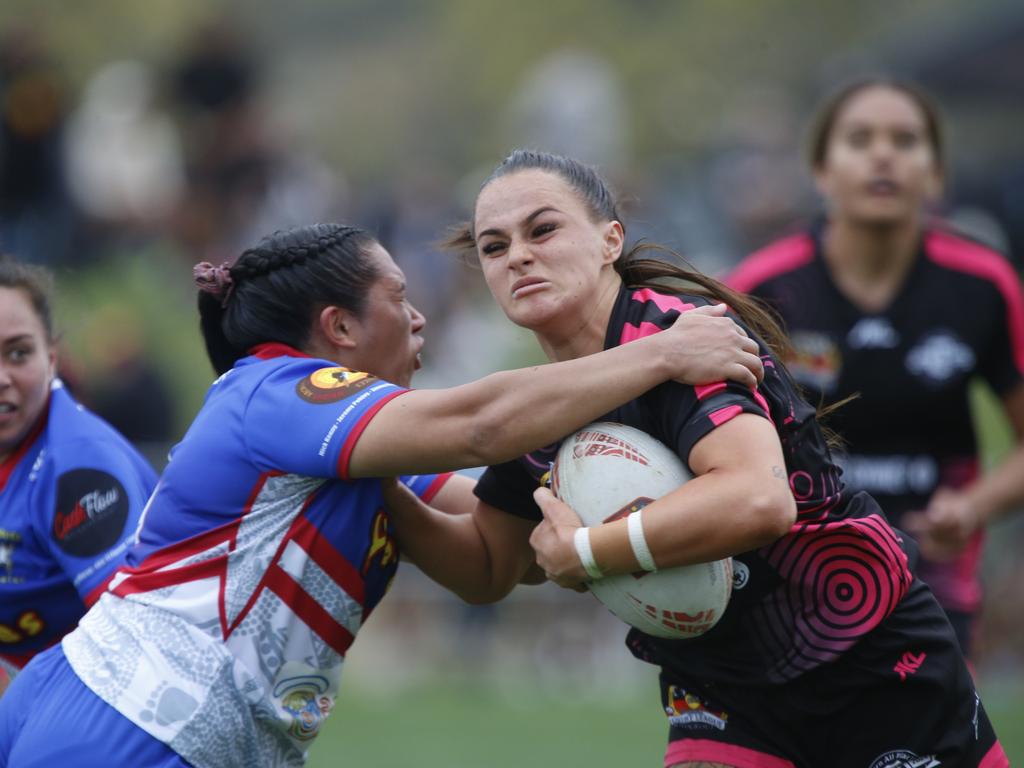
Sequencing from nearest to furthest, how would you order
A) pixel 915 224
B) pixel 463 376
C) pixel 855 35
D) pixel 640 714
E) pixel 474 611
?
pixel 915 224 < pixel 640 714 < pixel 474 611 < pixel 463 376 < pixel 855 35

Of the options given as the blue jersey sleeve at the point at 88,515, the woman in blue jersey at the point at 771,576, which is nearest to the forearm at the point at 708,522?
the woman in blue jersey at the point at 771,576

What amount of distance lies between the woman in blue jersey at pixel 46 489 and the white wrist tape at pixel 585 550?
1.45m

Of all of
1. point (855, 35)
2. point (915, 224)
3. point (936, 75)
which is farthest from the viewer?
point (855, 35)

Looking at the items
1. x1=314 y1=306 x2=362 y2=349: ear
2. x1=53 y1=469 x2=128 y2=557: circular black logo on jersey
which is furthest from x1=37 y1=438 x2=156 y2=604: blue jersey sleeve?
x1=314 y1=306 x2=362 y2=349: ear

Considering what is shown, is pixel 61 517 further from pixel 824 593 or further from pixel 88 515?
pixel 824 593

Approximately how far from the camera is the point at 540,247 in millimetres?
3781

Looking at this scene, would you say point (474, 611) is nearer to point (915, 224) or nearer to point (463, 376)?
point (463, 376)

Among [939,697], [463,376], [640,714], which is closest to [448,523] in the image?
[939,697]

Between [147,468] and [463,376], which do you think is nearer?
[147,468]

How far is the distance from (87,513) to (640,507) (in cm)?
168

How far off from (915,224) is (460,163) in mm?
29116

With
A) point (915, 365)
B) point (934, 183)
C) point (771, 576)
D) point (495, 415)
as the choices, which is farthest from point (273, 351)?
point (934, 183)

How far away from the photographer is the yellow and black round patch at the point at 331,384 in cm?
368

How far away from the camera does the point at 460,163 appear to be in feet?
114
